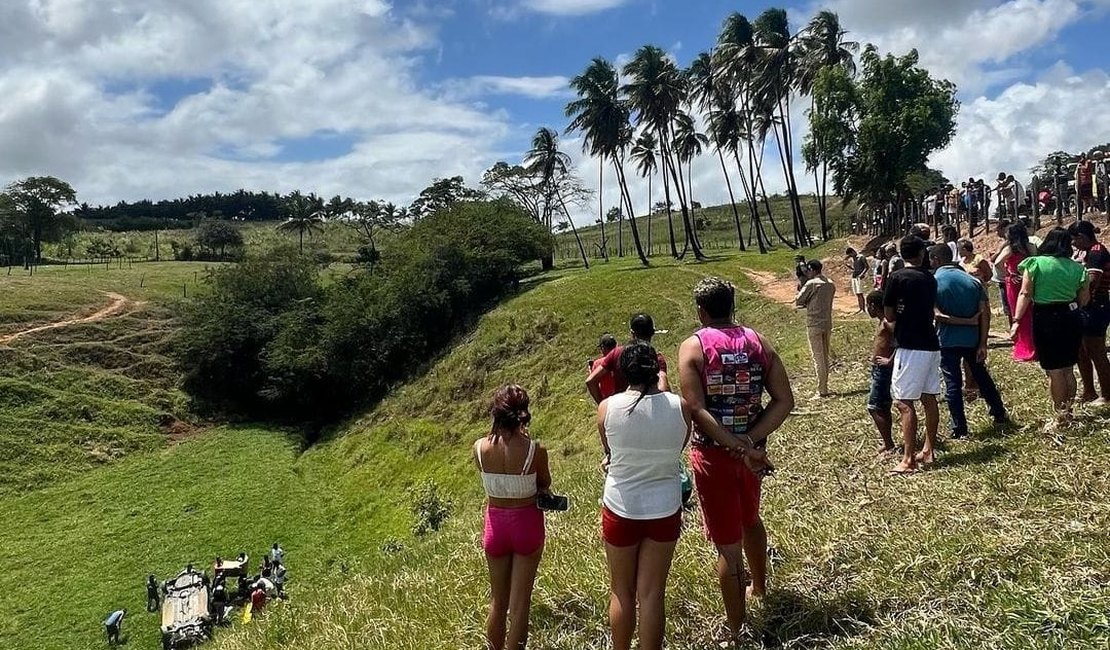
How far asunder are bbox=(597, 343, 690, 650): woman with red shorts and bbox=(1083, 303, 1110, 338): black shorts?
490 centimetres

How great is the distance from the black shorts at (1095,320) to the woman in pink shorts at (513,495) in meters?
5.25

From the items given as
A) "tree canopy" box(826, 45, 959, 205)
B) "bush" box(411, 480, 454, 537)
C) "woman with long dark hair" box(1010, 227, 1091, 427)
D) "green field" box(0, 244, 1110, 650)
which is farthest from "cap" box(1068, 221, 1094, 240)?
"tree canopy" box(826, 45, 959, 205)

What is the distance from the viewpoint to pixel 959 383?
6.29 m

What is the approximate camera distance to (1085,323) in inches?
248

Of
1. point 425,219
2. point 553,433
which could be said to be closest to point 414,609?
point 553,433

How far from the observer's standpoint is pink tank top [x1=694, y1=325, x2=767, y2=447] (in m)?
3.68

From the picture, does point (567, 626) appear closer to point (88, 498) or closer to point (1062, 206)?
point (1062, 206)

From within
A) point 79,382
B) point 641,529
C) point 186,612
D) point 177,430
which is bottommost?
point 186,612

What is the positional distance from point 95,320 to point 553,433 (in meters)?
31.7

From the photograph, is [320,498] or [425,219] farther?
[425,219]

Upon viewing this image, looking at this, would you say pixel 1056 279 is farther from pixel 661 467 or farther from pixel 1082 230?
pixel 661 467

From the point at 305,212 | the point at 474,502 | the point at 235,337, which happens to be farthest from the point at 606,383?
the point at 305,212

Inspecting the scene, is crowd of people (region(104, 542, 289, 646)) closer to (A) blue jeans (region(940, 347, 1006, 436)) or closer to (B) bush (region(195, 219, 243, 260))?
(A) blue jeans (region(940, 347, 1006, 436))

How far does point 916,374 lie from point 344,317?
107 feet
